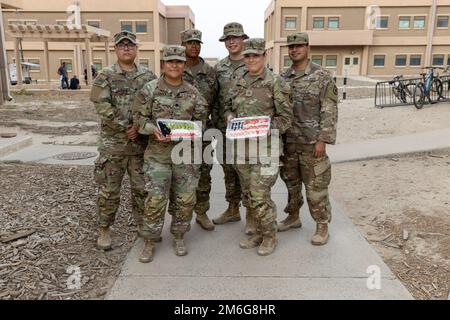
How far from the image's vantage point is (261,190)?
390 cm

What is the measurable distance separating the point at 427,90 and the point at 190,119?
11.6 m

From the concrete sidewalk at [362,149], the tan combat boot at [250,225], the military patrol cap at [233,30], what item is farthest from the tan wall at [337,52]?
the tan combat boot at [250,225]

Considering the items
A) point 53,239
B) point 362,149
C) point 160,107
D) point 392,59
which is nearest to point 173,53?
point 160,107

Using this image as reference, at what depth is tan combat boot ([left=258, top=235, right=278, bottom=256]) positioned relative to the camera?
4.00 meters

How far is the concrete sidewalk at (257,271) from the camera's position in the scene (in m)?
3.29

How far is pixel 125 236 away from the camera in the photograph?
4457mm

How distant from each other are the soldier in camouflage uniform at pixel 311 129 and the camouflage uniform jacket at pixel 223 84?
0.50 m

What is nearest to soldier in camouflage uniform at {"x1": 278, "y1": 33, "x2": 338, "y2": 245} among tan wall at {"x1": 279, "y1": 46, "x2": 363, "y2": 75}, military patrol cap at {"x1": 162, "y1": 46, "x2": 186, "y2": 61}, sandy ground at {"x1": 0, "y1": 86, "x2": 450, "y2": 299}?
sandy ground at {"x1": 0, "y1": 86, "x2": 450, "y2": 299}

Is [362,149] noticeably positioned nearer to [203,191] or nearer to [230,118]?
[203,191]

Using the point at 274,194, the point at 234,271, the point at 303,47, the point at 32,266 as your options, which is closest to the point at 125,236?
the point at 32,266

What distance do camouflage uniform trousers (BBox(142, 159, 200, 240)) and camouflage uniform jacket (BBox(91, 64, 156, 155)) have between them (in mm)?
330

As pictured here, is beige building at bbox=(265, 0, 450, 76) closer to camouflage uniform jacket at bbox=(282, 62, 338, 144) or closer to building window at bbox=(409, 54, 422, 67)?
building window at bbox=(409, 54, 422, 67)
